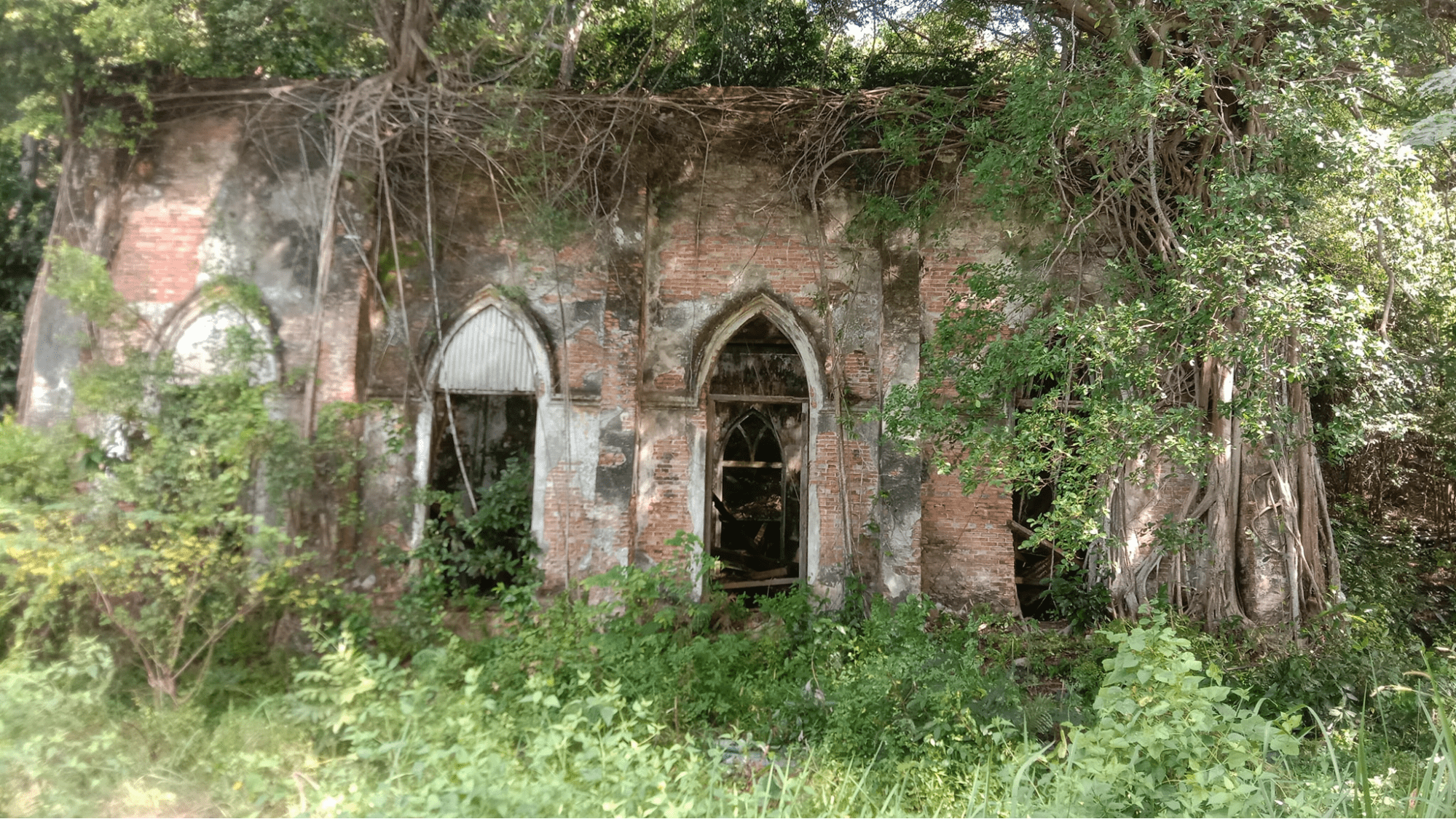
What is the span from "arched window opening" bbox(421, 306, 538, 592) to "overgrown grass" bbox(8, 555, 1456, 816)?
105cm

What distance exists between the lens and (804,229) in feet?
24.1

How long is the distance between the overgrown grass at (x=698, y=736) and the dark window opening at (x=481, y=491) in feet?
3.01

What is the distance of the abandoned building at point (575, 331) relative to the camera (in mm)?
6730

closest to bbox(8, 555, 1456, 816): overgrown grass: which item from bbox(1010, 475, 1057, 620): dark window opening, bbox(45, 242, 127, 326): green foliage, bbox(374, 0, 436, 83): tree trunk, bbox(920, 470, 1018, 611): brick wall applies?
bbox(920, 470, 1018, 611): brick wall

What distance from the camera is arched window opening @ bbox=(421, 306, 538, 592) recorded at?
22.2 feet

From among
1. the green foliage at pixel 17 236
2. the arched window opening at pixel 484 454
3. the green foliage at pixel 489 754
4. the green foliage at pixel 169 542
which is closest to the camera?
the green foliage at pixel 489 754

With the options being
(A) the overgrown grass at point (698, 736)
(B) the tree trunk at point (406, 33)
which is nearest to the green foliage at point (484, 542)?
(A) the overgrown grass at point (698, 736)

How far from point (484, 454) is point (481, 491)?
1.79ft

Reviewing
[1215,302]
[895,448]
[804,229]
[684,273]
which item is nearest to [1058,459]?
[1215,302]

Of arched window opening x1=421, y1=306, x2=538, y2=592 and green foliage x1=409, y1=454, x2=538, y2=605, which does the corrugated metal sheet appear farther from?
green foliage x1=409, y1=454, x2=538, y2=605

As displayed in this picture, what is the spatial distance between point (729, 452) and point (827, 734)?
368cm

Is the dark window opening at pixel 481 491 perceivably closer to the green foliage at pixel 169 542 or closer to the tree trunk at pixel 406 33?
the green foliage at pixel 169 542

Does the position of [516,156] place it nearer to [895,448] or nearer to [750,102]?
[750,102]

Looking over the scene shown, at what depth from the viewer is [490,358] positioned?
23.5 feet
